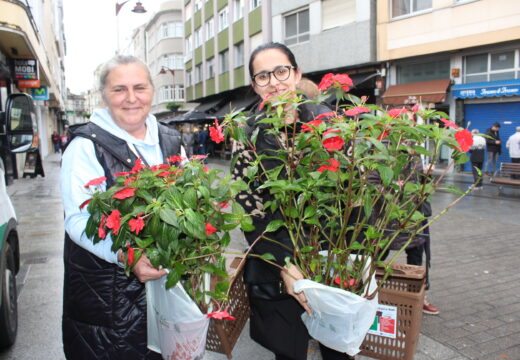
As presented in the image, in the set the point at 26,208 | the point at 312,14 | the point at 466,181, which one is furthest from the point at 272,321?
the point at 312,14

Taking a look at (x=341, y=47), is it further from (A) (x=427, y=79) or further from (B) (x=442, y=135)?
(B) (x=442, y=135)

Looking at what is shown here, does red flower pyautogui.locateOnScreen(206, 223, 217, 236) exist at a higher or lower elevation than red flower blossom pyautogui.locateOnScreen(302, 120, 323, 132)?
lower

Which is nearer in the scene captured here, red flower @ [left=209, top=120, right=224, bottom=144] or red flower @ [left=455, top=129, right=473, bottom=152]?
red flower @ [left=455, top=129, right=473, bottom=152]

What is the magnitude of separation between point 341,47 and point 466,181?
27.6 ft

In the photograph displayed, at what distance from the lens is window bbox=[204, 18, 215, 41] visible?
34.3 m

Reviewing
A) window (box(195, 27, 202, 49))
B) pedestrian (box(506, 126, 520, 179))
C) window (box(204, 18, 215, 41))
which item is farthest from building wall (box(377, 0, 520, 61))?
window (box(195, 27, 202, 49))

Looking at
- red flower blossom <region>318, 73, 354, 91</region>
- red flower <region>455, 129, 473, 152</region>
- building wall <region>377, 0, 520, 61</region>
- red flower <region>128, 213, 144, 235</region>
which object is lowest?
red flower <region>128, 213, 144, 235</region>

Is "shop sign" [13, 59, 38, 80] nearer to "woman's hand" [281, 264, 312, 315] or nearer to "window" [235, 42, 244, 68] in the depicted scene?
"window" [235, 42, 244, 68]

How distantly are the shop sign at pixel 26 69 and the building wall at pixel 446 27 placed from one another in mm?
12843

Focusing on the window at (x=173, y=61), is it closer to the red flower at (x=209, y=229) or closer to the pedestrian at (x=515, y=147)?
the pedestrian at (x=515, y=147)

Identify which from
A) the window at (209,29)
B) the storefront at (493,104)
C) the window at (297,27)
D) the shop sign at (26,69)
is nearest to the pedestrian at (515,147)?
the storefront at (493,104)

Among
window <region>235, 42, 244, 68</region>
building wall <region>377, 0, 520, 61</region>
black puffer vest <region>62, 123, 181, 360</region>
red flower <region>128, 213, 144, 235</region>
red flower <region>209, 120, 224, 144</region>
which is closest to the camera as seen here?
red flower <region>128, 213, 144, 235</region>

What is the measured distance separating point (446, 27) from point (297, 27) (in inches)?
321

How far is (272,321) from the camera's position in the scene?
7.24 feet
